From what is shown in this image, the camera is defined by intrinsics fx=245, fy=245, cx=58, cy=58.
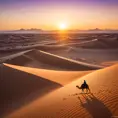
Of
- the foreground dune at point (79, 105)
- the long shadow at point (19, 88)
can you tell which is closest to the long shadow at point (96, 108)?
the foreground dune at point (79, 105)

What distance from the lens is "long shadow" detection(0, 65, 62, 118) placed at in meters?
11.2

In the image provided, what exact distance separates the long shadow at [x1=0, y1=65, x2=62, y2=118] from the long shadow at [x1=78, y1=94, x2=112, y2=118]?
3.25 m

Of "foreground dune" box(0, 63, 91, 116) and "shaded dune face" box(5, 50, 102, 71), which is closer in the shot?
"foreground dune" box(0, 63, 91, 116)

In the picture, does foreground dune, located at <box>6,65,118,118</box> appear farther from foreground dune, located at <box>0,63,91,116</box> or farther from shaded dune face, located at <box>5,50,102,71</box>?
shaded dune face, located at <box>5,50,102,71</box>

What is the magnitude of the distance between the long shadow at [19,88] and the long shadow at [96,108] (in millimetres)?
3251

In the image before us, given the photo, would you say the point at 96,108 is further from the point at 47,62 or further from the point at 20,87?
the point at 47,62

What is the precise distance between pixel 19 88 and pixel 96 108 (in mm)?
5770

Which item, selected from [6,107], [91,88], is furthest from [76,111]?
[6,107]

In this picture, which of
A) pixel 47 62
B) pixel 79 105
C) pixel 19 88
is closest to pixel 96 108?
pixel 79 105

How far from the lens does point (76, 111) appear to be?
8.14 m

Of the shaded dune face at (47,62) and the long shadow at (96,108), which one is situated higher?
the long shadow at (96,108)

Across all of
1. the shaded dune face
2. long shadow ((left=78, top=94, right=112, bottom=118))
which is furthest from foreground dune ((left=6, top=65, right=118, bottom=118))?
the shaded dune face

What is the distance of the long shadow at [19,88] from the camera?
11209 millimetres

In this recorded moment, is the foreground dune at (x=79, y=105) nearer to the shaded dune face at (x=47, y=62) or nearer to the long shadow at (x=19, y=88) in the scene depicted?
→ the long shadow at (x=19, y=88)
